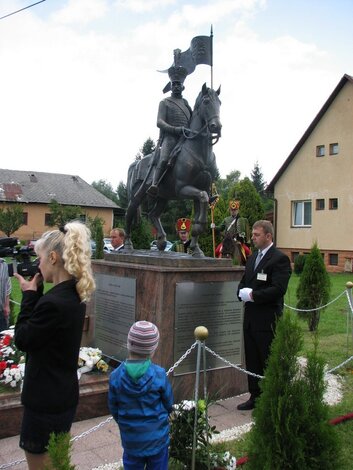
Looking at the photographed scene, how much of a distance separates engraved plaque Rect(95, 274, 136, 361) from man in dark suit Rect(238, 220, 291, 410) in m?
1.40

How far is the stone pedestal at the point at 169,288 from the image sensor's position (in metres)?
5.53

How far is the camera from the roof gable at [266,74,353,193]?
2600 cm

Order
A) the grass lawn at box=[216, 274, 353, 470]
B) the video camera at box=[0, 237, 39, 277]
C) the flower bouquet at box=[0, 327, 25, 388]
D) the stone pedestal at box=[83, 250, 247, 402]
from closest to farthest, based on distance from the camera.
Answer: the video camera at box=[0, 237, 39, 277], the grass lawn at box=[216, 274, 353, 470], the flower bouquet at box=[0, 327, 25, 388], the stone pedestal at box=[83, 250, 247, 402]

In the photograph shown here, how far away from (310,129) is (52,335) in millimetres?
27284

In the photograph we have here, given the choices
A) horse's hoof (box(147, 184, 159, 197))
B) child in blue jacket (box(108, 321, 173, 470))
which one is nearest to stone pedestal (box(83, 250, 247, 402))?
horse's hoof (box(147, 184, 159, 197))

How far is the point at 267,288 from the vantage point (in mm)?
A: 5367

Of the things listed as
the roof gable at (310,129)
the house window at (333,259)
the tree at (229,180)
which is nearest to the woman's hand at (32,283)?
the house window at (333,259)

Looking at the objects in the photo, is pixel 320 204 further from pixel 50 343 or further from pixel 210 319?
pixel 50 343

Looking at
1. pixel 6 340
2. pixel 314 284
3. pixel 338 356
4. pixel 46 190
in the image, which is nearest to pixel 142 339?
pixel 6 340

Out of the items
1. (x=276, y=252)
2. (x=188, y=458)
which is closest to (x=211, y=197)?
(x=276, y=252)

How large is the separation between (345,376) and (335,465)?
466 centimetres

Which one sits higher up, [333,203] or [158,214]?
[333,203]

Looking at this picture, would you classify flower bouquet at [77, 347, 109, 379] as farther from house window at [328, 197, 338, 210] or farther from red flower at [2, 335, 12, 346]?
house window at [328, 197, 338, 210]

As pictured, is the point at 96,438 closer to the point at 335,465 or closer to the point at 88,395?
the point at 88,395
